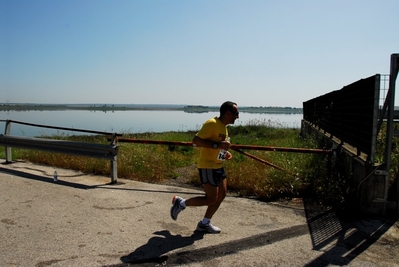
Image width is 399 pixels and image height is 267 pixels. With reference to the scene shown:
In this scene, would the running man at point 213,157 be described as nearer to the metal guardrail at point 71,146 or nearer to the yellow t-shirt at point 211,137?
the yellow t-shirt at point 211,137

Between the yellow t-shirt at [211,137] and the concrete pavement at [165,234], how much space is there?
0.91 meters

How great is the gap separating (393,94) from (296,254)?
2829mm

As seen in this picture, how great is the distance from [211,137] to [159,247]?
143 cm

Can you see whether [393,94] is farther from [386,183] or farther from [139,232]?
[139,232]

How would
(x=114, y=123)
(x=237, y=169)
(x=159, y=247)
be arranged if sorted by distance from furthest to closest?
(x=114, y=123) → (x=237, y=169) → (x=159, y=247)

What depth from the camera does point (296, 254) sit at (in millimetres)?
3689

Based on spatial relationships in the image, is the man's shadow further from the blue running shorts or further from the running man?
the blue running shorts

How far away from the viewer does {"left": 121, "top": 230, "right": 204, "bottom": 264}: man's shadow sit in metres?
3.50

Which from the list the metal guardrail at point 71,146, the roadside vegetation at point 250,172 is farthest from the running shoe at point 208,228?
the metal guardrail at point 71,146

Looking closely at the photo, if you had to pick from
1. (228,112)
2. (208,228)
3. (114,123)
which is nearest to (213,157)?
(228,112)

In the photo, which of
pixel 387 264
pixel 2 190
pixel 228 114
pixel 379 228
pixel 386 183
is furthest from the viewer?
pixel 2 190

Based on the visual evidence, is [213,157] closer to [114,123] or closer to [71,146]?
[71,146]

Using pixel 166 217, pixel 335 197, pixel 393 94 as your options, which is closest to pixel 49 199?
pixel 166 217

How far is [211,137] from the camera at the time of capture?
4.09m
